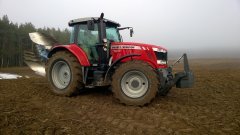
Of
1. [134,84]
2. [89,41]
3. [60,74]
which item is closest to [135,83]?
[134,84]

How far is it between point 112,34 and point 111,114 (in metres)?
3.09

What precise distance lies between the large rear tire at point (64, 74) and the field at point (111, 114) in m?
0.30

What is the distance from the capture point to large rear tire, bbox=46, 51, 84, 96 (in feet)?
25.4

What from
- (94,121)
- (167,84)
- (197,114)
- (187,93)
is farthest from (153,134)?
(187,93)

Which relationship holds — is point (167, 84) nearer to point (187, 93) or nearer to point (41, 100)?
point (187, 93)

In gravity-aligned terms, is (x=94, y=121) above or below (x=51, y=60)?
below

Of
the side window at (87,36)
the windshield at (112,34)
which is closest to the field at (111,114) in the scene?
the side window at (87,36)

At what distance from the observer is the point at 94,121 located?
551 centimetres

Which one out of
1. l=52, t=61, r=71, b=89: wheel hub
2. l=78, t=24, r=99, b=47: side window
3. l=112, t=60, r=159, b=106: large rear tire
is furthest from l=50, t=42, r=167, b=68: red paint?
l=52, t=61, r=71, b=89: wheel hub

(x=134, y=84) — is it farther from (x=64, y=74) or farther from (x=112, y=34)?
(x=64, y=74)

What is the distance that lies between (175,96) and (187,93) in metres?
0.75

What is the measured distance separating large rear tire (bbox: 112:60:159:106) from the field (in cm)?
27

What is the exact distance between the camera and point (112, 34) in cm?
834

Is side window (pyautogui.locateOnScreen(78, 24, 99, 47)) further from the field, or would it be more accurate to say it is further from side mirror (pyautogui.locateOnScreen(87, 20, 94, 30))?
the field
